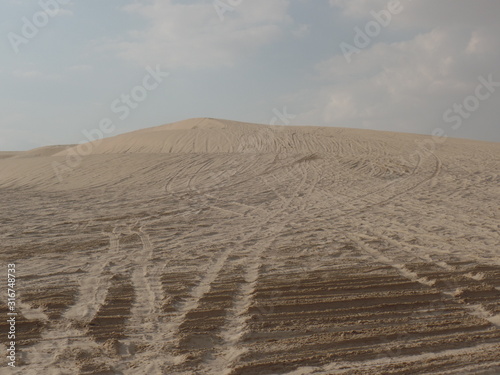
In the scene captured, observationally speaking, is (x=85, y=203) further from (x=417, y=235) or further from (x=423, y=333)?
(x=423, y=333)

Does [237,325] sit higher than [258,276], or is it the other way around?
[258,276]

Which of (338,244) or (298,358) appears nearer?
(298,358)

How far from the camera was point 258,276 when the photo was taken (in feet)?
20.1

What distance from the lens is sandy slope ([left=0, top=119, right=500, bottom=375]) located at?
3.96 metres

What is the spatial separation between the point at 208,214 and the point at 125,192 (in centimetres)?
430

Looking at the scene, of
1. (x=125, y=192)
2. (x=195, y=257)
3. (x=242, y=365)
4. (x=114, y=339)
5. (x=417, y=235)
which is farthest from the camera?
(x=125, y=192)

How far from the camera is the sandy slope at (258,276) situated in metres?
3.96

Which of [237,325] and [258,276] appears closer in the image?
[237,325]

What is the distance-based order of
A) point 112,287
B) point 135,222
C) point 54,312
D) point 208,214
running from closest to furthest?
point 54,312, point 112,287, point 135,222, point 208,214

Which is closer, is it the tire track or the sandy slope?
the tire track

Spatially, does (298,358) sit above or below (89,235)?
below

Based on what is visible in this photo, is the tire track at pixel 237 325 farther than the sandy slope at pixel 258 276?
No

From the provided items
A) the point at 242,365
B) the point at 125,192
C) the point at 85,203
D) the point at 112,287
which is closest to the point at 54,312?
the point at 112,287

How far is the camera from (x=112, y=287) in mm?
5738
